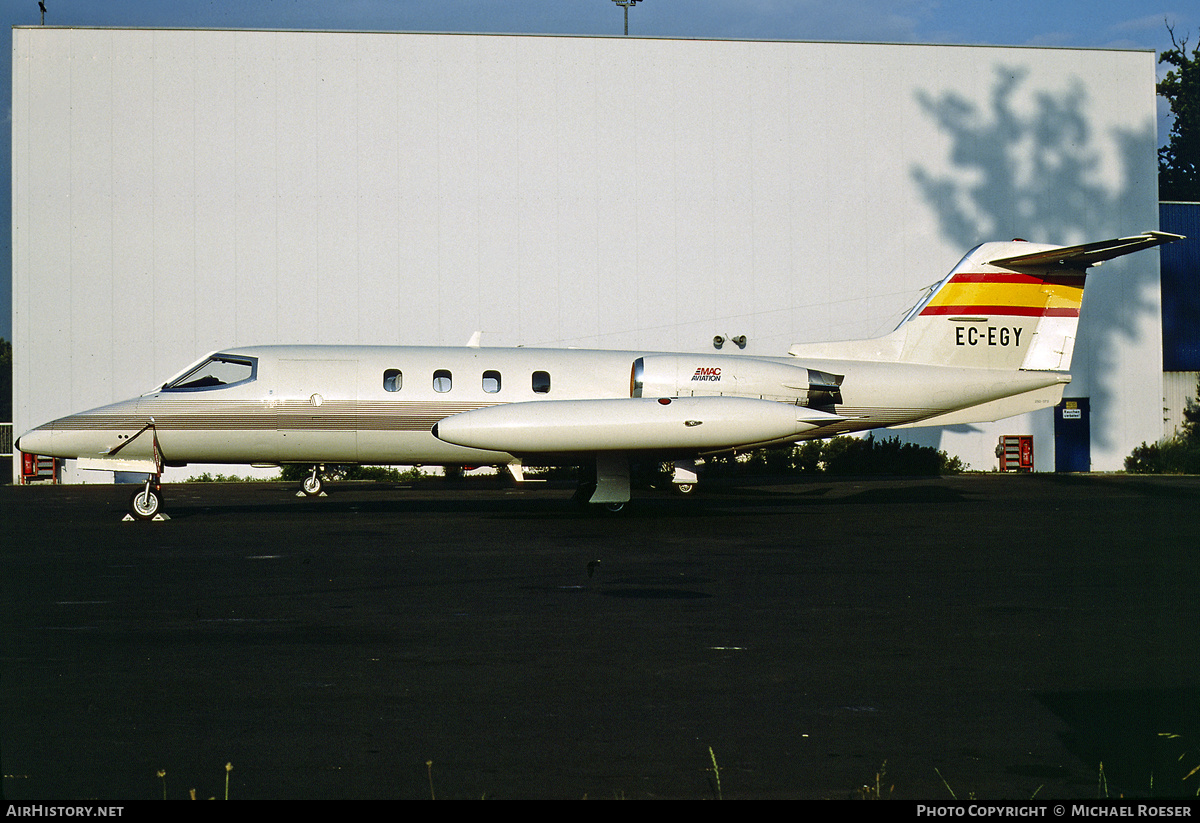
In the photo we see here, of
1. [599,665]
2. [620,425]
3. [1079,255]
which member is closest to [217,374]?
[620,425]

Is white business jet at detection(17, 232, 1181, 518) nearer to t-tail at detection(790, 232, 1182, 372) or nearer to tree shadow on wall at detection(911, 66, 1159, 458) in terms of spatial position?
t-tail at detection(790, 232, 1182, 372)

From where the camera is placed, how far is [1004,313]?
18.9 meters

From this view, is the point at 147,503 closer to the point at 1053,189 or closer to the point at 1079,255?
the point at 1079,255

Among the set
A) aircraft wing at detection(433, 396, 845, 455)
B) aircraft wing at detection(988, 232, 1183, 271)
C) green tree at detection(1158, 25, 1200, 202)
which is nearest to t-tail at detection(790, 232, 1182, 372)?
aircraft wing at detection(988, 232, 1183, 271)

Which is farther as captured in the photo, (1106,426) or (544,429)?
(1106,426)

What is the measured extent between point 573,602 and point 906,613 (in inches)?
111

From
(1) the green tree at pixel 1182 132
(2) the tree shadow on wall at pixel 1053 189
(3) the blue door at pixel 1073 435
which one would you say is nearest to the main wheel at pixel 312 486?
(2) the tree shadow on wall at pixel 1053 189

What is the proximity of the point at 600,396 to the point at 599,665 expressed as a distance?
11.5 m

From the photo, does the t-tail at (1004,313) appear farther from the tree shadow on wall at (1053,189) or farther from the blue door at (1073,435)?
the blue door at (1073,435)

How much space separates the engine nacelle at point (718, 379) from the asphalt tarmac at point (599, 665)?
3.96 m

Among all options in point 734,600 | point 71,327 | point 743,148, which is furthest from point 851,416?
point 71,327

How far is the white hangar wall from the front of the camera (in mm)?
28750
